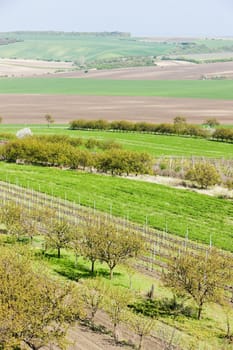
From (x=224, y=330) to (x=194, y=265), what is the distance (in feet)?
20.0

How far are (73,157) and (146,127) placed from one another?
57840 millimetres

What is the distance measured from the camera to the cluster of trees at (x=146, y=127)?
517ft

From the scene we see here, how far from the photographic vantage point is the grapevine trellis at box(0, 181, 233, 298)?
58625 mm

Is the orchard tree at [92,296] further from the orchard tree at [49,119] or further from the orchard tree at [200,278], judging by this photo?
the orchard tree at [49,119]

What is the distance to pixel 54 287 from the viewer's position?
37.8 meters

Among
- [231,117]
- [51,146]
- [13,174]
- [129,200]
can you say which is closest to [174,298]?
[129,200]

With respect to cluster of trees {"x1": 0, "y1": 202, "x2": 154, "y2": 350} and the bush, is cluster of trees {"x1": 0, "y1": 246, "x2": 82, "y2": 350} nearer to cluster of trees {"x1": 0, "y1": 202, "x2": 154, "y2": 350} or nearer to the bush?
cluster of trees {"x1": 0, "y1": 202, "x2": 154, "y2": 350}

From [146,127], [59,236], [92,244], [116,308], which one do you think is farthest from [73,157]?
Result: [116,308]

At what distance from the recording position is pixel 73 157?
112m

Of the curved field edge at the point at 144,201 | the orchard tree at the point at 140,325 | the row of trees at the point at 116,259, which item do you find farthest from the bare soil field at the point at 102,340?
the curved field edge at the point at 144,201

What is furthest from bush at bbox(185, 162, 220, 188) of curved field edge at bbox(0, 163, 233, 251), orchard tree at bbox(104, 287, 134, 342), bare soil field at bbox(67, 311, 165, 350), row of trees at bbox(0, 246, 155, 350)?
bare soil field at bbox(67, 311, 165, 350)

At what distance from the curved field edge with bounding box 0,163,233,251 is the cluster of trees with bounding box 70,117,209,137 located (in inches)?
2388

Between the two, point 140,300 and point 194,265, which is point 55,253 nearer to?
point 140,300

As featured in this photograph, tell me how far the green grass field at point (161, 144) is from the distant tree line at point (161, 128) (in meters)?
3.96
